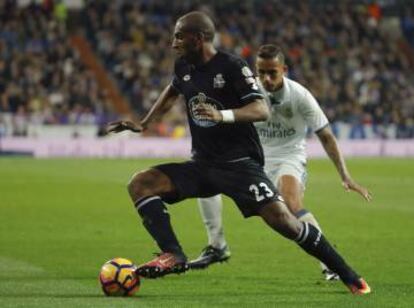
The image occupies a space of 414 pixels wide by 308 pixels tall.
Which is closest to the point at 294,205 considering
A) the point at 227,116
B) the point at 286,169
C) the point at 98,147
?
the point at 286,169

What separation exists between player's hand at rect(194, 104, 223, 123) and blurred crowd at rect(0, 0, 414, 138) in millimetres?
26300

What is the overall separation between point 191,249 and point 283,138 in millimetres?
2194

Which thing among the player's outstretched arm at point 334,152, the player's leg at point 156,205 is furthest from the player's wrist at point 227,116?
the player's outstretched arm at point 334,152

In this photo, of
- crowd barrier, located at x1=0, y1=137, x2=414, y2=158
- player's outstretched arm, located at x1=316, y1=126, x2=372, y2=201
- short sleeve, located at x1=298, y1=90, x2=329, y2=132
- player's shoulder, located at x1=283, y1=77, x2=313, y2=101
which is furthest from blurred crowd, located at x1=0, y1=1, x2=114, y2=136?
player's outstretched arm, located at x1=316, y1=126, x2=372, y2=201

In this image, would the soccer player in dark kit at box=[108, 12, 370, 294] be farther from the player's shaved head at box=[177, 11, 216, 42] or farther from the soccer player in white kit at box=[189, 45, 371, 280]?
the soccer player in white kit at box=[189, 45, 371, 280]

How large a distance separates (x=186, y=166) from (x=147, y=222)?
21.4 inches

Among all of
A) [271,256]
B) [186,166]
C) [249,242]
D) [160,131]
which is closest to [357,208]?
[249,242]

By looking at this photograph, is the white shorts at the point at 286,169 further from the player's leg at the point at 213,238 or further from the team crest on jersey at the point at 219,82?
the team crest on jersey at the point at 219,82

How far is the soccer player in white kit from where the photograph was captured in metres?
9.73

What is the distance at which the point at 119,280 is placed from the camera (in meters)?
8.23

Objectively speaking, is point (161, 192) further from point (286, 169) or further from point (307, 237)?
point (286, 169)

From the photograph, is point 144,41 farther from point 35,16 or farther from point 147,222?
point 147,222

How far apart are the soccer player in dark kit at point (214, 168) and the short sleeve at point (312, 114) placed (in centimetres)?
110

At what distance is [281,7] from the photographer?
148ft
